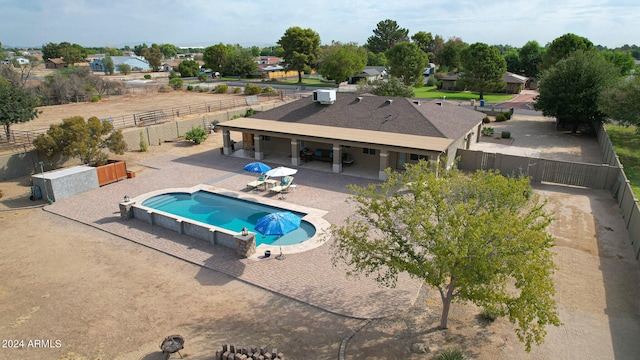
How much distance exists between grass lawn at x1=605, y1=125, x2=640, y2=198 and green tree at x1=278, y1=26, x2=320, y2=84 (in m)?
60.3

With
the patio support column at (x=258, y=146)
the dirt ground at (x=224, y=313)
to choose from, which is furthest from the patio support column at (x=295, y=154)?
the dirt ground at (x=224, y=313)

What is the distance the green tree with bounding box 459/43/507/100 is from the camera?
62.9 m

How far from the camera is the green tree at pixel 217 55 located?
354 feet

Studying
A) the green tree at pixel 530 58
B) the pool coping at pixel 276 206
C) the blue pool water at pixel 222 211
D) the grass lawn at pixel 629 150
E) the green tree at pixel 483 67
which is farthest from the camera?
the green tree at pixel 530 58

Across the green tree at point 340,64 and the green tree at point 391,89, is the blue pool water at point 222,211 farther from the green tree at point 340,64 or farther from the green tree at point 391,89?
the green tree at point 340,64

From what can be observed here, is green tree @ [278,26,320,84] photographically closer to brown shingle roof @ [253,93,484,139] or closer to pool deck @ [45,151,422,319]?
brown shingle roof @ [253,93,484,139]

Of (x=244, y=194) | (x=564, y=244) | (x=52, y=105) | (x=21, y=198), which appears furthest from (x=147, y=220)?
(x=52, y=105)

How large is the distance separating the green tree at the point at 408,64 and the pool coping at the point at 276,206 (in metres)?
53.0

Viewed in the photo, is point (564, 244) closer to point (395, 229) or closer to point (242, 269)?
point (395, 229)

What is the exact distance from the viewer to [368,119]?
103 feet

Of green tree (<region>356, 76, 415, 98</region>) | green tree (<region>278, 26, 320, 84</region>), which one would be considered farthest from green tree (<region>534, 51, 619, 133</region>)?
green tree (<region>278, 26, 320, 84</region>)

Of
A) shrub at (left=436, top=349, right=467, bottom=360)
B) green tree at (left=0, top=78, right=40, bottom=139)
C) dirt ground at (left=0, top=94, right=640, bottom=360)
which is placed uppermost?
green tree at (left=0, top=78, right=40, bottom=139)

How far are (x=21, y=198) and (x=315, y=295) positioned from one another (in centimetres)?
2136

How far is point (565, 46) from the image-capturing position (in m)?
67.4
